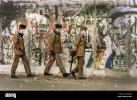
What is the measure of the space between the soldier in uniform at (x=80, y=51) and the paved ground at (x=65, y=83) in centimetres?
15

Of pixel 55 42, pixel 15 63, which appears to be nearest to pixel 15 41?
pixel 15 63

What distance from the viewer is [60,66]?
28.9 feet

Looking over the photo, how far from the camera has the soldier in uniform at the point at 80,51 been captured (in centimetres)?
880

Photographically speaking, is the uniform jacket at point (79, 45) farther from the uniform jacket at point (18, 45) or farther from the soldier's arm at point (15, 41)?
the soldier's arm at point (15, 41)

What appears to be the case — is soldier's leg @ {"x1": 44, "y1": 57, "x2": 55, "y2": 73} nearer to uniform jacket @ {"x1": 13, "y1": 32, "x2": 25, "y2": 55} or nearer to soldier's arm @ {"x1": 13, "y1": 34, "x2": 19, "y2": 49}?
uniform jacket @ {"x1": 13, "y1": 32, "x2": 25, "y2": 55}

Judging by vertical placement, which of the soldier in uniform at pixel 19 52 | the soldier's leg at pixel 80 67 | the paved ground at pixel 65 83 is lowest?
the paved ground at pixel 65 83

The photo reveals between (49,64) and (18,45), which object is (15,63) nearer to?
(18,45)

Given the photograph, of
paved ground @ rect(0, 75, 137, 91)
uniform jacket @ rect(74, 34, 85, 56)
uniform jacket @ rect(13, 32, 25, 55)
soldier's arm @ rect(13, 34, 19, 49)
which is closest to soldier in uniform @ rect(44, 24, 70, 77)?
paved ground @ rect(0, 75, 137, 91)

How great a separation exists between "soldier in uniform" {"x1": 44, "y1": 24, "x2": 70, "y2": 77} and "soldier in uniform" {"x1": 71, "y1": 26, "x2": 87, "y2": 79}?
0.65 feet

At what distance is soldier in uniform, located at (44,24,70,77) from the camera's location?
878 centimetres

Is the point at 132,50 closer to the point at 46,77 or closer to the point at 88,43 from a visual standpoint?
the point at 88,43

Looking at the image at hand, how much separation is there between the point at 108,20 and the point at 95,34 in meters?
0.33

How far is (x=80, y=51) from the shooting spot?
8.84 metres

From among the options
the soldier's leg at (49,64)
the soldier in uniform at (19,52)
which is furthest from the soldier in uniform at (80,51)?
the soldier in uniform at (19,52)
